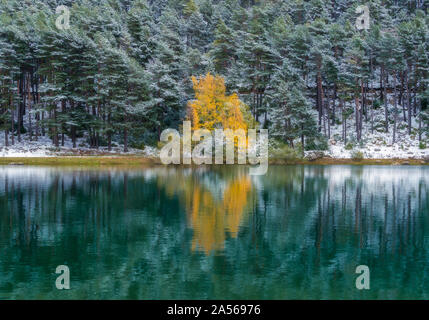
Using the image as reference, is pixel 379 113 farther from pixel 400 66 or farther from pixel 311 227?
pixel 311 227

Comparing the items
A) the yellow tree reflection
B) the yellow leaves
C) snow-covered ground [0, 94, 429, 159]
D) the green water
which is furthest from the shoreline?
the green water

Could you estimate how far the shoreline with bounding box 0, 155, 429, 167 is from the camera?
63.2m

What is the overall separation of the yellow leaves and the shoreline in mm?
7920

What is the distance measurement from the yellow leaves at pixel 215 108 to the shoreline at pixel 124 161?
792 cm

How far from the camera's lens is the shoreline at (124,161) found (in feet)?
207

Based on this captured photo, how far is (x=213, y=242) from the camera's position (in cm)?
2016

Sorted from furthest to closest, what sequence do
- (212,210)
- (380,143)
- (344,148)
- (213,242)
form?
(380,143) < (344,148) < (212,210) < (213,242)

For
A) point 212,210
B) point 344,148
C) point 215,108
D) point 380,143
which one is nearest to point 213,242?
point 212,210

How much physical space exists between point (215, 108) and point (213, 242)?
4769cm

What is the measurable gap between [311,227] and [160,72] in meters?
56.5

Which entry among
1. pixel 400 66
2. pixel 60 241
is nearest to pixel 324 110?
pixel 400 66

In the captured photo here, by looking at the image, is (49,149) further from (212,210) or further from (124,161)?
(212,210)

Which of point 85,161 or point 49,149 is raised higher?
point 49,149

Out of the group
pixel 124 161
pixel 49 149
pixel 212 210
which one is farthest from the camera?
pixel 49 149
